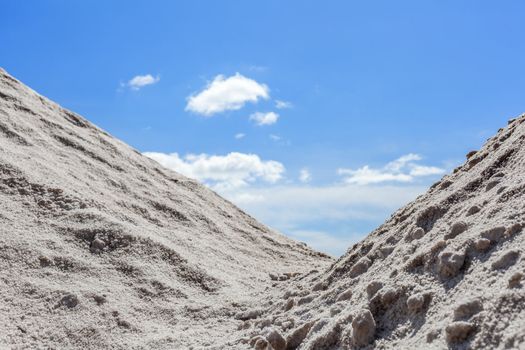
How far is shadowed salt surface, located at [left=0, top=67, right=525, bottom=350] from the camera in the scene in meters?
3.44

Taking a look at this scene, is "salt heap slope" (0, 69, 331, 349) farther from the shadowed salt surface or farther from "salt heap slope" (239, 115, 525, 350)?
"salt heap slope" (239, 115, 525, 350)

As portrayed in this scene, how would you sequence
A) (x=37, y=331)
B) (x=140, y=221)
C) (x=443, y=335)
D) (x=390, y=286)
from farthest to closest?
(x=140, y=221)
(x=37, y=331)
(x=390, y=286)
(x=443, y=335)

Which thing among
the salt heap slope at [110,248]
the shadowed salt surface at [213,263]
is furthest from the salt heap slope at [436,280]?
the salt heap slope at [110,248]

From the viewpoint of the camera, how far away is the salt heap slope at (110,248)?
5.58 metres

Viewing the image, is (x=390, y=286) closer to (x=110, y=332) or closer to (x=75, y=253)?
(x=110, y=332)

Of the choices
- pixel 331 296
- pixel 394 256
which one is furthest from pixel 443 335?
pixel 331 296

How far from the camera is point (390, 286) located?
387 centimetres

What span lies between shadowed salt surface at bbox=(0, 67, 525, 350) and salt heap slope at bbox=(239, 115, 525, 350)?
11mm

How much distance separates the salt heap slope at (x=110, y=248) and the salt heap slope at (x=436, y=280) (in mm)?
1119

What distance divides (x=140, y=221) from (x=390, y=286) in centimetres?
477

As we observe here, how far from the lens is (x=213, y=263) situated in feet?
25.0

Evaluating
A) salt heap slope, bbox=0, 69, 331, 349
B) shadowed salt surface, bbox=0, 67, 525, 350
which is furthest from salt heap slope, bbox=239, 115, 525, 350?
salt heap slope, bbox=0, 69, 331, 349

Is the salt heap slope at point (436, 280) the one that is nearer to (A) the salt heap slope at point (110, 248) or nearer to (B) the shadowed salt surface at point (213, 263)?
(B) the shadowed salt surface at point (213, 263)

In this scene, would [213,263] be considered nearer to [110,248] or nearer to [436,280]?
[110,248]
